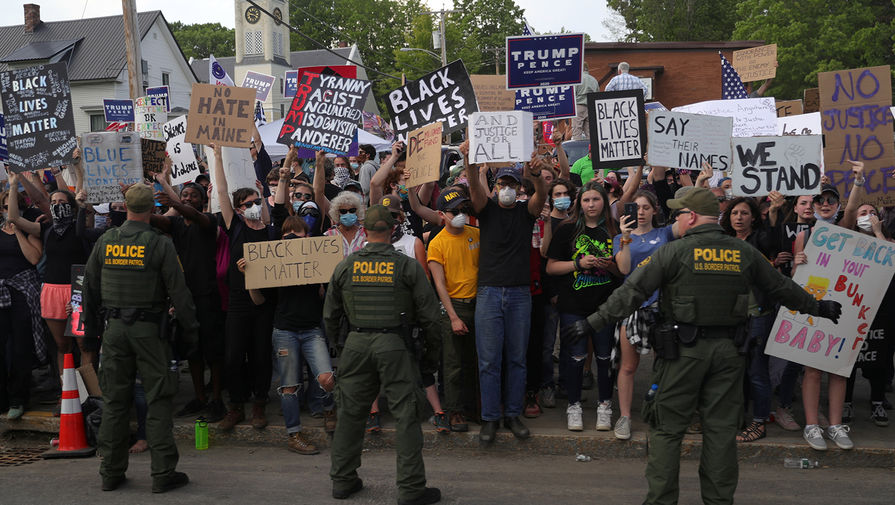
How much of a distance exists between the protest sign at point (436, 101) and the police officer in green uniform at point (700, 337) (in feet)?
10.3

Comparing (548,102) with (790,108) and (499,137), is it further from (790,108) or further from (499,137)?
(790,108)

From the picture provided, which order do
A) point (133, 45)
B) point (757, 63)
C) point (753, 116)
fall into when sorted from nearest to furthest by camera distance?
point (753, 116) → point (757, 63) → point (133, 45)

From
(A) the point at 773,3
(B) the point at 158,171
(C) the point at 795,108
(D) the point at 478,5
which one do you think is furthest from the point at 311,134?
(D) the point at 478,5

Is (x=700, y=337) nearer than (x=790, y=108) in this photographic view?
Yes

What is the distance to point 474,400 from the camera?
7.35 metres

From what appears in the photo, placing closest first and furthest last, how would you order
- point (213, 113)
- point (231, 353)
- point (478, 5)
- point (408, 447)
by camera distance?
point (408, 447), point (231, 353), point (213, 113), point (478, 5)

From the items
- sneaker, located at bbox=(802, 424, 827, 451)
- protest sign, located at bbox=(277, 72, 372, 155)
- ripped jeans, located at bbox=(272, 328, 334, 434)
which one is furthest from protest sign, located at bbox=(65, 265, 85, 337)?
sneaker, located at bbox=(802, 424, 827, 451)

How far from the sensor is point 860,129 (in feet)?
25.7

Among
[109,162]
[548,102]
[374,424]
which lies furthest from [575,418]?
[109,162]

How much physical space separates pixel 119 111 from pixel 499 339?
11189mm

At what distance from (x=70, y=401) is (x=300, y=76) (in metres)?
4.14

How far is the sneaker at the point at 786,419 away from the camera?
684 centimetres

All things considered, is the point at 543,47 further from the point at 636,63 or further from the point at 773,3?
the point at 773,3

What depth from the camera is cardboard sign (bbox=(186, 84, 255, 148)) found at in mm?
8078
